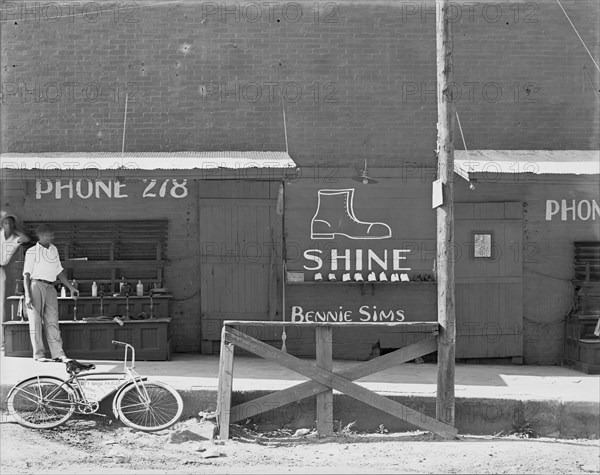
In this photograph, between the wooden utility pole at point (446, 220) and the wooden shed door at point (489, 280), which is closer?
the wooden utility pole at point (446, 220)

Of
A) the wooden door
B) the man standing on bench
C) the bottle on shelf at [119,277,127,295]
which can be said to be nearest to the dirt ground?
the man standing on bench

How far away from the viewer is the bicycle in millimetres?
8977

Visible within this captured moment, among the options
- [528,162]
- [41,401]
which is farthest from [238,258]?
[528,162]

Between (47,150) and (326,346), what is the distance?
5801mm

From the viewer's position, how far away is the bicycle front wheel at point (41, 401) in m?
8.97

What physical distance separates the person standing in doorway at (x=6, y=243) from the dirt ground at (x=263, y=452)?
11.2ft

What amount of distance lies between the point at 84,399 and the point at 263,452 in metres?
2.14

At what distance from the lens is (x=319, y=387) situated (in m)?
9.08

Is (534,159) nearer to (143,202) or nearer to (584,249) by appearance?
(584,249)

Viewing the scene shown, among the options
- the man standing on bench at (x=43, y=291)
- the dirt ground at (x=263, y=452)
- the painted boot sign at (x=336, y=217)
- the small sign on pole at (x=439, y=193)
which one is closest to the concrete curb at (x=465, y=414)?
the dirt ground at (x=263, y=452)

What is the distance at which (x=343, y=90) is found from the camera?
12.4 m

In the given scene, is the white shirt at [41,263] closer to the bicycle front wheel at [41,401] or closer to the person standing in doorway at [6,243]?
the person standing in doorway at [6,243]

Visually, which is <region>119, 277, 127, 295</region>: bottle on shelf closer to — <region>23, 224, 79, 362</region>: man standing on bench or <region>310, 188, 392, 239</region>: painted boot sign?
<region>23, 224, 79, 362</region>: man standing on bench

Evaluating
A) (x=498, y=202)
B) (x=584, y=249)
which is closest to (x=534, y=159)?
(x=498, y=202)
